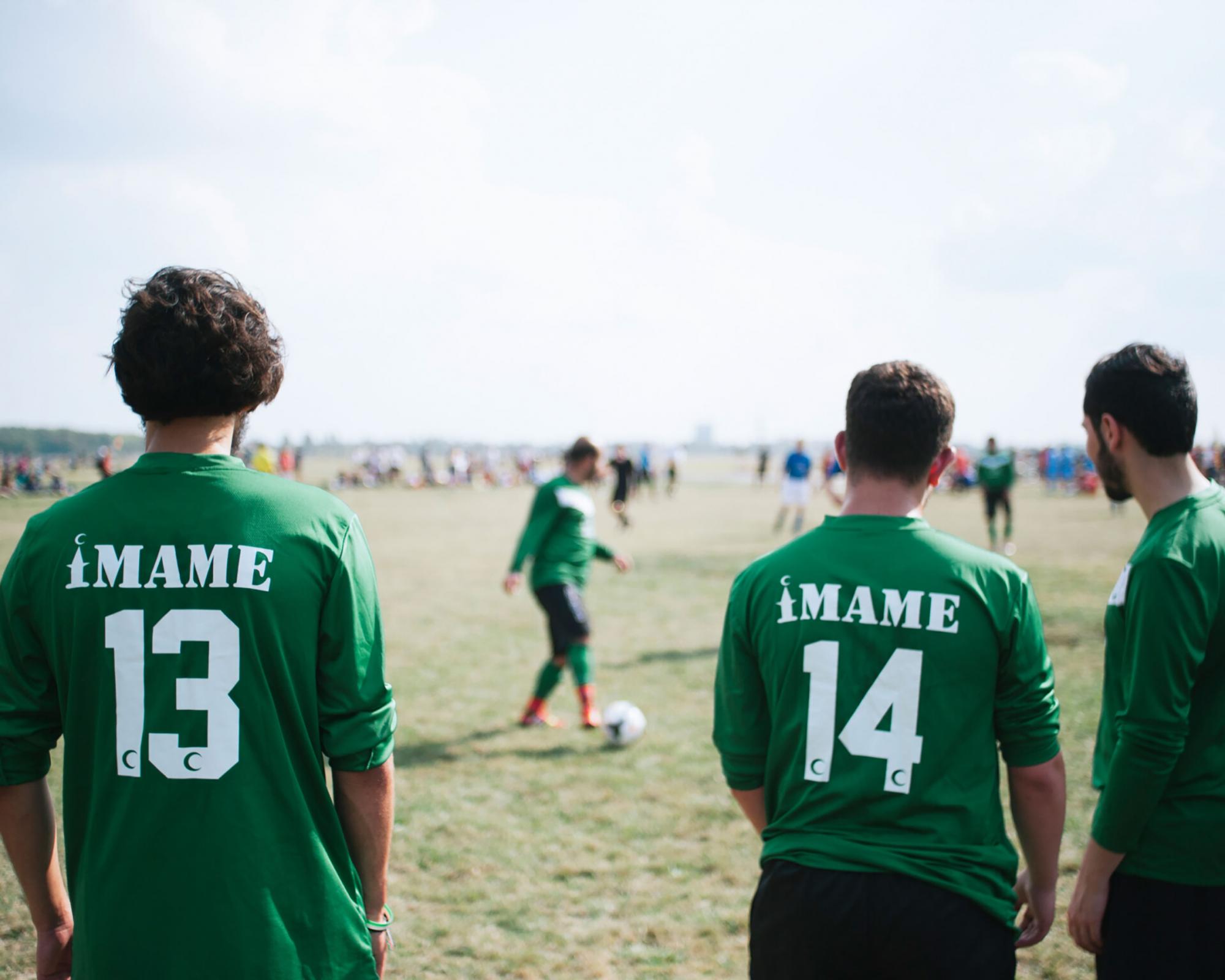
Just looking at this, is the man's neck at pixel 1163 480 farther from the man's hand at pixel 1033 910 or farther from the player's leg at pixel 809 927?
the player's leg at pixel 809 927

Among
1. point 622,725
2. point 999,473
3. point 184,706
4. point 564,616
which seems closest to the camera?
point 184,706

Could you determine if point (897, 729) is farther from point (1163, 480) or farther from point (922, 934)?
point (1163, 480)

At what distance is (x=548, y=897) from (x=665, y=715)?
3043mm

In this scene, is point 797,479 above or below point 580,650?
above

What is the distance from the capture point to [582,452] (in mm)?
6781

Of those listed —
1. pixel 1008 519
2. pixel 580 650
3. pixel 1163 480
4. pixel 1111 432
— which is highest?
pixel 1111 432

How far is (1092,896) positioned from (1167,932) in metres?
0.18

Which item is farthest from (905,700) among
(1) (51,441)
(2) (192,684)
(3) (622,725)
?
(1) (51,441)

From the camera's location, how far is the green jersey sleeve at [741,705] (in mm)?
2125

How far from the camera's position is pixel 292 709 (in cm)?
180

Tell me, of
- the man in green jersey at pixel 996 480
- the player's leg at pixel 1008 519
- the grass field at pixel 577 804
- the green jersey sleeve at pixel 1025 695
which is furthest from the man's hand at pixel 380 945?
the player's leg at pixel 1008 519

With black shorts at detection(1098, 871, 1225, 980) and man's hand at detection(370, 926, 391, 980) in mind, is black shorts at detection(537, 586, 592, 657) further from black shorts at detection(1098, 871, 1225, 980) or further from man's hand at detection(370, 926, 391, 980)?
black shorts at detection(1098, 871, 1225, 980)

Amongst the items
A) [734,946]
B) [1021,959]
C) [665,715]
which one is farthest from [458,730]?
[1021,959]

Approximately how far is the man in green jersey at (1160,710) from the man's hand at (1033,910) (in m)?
0.06
